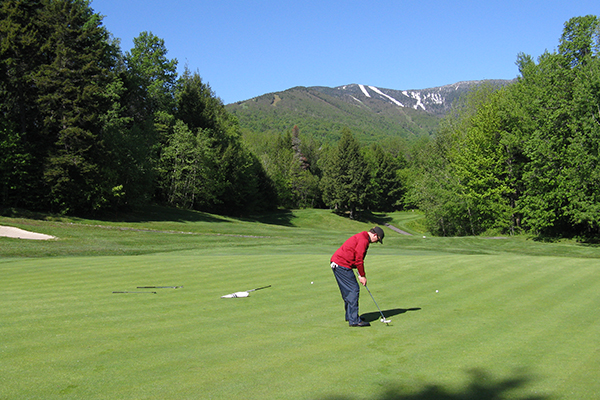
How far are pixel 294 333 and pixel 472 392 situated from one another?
12.1ft

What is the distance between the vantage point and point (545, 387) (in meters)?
6.20

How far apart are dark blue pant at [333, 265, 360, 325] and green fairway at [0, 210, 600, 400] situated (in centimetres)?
41

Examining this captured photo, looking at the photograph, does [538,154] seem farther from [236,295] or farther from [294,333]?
[294,333]

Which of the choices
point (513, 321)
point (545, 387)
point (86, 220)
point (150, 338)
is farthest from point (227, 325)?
point (86, 220)

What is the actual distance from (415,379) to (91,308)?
783 cm

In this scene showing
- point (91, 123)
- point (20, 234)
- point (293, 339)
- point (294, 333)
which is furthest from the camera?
point (91, 123)

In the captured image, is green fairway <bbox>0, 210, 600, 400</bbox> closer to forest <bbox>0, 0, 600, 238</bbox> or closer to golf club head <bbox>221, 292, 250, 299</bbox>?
golf club head <bbox>221, 292, 250, 299</bbox>

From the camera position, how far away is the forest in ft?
120

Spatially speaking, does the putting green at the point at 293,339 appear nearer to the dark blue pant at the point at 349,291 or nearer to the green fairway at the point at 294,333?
the green fairway at the point at 294,333

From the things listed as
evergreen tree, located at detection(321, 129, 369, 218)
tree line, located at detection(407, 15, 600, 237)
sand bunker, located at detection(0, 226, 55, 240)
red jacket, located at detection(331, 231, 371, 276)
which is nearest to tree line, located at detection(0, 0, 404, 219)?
sand bunker, located at detection(0, 226, 55, 240)

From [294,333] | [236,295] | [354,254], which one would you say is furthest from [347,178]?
[294,333]

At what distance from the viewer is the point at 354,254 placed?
9969mm

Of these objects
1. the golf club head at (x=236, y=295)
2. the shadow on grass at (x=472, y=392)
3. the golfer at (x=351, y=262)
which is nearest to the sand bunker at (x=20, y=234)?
the golf club head at (x=236, y=295)

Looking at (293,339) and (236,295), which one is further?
(236,295)
